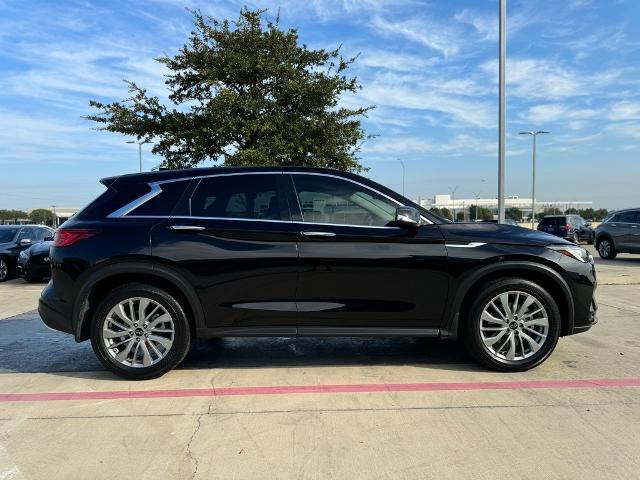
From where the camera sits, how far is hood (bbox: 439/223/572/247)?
14.9 ft

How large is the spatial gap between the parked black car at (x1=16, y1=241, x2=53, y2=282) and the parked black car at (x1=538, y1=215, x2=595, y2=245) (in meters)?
21.7

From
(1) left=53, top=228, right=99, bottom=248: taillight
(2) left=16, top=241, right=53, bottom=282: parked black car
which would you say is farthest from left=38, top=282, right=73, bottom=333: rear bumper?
(2) left=16, top=241, right=53, bottom=282: parked black car

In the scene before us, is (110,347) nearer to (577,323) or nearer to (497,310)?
(497,310)

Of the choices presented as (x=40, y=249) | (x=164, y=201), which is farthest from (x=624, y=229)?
(x=40, y=249)

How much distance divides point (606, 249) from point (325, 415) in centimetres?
1576

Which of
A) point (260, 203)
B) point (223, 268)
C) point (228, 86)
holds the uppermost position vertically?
point (228, 86)

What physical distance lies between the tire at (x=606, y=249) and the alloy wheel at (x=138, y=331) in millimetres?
15754

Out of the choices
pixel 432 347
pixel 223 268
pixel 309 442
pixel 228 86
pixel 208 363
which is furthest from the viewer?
pixel 228 86

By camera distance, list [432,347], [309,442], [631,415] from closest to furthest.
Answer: [309,442] < [631,415] < [432,347]

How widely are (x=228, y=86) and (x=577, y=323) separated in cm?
1365

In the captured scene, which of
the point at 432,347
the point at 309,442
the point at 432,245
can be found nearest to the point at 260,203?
the point at 432,245

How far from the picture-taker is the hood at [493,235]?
4.55 metres

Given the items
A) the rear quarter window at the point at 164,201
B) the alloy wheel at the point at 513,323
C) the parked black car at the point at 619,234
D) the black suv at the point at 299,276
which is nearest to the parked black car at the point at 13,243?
the black suv at the point at 299,276

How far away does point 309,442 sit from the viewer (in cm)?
338
